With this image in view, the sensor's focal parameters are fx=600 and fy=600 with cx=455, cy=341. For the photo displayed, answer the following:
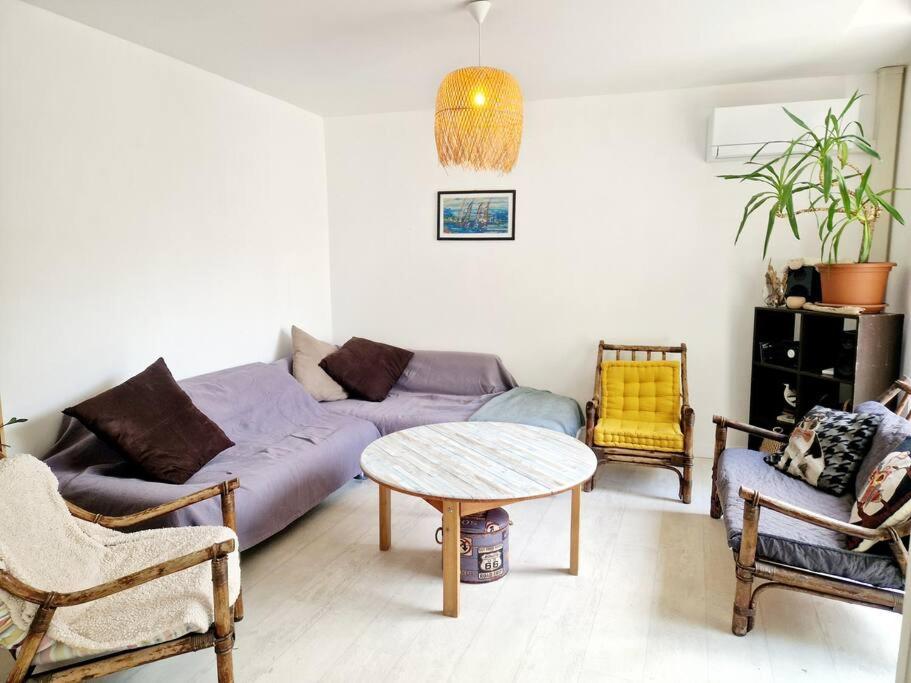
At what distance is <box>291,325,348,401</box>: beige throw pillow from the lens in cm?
435

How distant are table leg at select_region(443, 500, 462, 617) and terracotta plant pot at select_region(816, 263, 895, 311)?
2.52 metres

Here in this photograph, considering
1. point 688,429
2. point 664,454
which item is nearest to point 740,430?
point 688,429

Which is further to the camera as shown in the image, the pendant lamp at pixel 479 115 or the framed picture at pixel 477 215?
the framed picture at pixel 477 215

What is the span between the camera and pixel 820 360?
3.57 meters

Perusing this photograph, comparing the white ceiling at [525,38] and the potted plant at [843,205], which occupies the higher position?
the white ceiling at [525,38]

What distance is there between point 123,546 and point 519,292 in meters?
3.20

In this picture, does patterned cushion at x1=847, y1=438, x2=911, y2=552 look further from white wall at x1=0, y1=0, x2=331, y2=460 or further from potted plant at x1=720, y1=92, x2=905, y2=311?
white wall at x1=0, y1=0, x2=331, y2=460

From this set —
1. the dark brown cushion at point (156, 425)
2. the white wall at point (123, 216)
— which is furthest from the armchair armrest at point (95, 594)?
the white wall at point (123, 216)

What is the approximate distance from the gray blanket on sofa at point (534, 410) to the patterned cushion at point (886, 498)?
1.80 meters

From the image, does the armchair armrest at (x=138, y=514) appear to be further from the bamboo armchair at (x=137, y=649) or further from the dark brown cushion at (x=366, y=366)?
the dark brown cushion at (x=366, y=366)

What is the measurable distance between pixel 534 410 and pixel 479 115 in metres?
2.07

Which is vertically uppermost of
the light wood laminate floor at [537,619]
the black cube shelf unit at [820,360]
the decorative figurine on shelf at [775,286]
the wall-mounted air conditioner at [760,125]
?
the wall-mounted air conditioner at [760,125]

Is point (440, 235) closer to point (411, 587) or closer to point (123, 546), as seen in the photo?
point (411, 587)

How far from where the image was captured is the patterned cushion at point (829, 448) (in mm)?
2615
